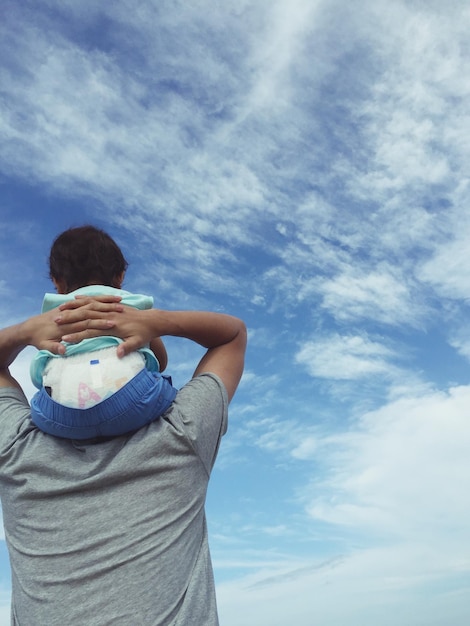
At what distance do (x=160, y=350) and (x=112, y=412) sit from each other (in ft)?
2.37

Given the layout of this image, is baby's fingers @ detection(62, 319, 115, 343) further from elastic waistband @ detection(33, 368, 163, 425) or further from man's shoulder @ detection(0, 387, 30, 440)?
man's shoulder @ detection(0, 387, 30, 440)

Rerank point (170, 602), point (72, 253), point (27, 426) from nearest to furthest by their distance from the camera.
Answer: point (170, 602), point (27, 426), point (72, 253)

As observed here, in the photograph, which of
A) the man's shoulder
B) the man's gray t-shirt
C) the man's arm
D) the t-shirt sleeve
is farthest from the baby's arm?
the man's shoulder

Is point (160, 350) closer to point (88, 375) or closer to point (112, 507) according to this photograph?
point (88, 375)

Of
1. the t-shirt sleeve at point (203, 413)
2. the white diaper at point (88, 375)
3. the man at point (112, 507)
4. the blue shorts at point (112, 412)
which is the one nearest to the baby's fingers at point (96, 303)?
the man at point (112, 507)

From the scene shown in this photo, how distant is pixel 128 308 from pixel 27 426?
2.15 feet

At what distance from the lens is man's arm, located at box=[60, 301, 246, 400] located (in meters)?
2.79

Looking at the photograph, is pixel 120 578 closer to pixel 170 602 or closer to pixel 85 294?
pixel 170 602

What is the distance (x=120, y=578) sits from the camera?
2473mm

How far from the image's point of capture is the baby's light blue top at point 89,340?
2.75 m

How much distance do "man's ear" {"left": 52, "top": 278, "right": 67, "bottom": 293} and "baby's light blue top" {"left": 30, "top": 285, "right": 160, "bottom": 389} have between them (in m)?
0.04

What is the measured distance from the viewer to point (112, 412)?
258 centimetres

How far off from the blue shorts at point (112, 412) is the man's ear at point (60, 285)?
0.62 meters

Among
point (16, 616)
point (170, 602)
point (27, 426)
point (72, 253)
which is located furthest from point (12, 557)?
point (72, 253)
